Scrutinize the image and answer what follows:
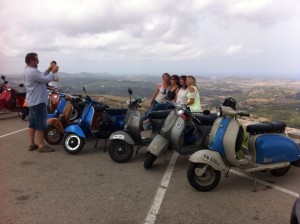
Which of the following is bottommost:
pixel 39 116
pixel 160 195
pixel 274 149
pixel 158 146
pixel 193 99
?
pixel 160 195

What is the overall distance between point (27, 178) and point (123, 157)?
174cm

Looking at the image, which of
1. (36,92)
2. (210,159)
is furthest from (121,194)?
(36,92)

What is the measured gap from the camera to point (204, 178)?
15.3 ft

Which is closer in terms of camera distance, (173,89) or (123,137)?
(123,137)

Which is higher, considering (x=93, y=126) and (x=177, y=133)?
(x=177, y=133)

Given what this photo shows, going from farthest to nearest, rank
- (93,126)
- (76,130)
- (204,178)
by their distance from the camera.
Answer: (93,126)
(76,130)
(204,178)

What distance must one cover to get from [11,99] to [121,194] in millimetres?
6985

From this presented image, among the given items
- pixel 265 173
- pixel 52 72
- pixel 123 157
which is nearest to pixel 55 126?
pixel 52 72

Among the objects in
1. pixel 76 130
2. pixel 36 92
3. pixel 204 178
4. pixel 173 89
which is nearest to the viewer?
pixel 204 178

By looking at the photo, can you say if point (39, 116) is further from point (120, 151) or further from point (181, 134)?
point (181, 134)

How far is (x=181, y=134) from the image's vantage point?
5.48 metres

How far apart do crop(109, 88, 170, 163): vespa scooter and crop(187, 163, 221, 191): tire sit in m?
1.74

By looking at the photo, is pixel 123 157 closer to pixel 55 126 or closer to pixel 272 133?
pixel 55 126

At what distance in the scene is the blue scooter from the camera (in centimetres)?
649
